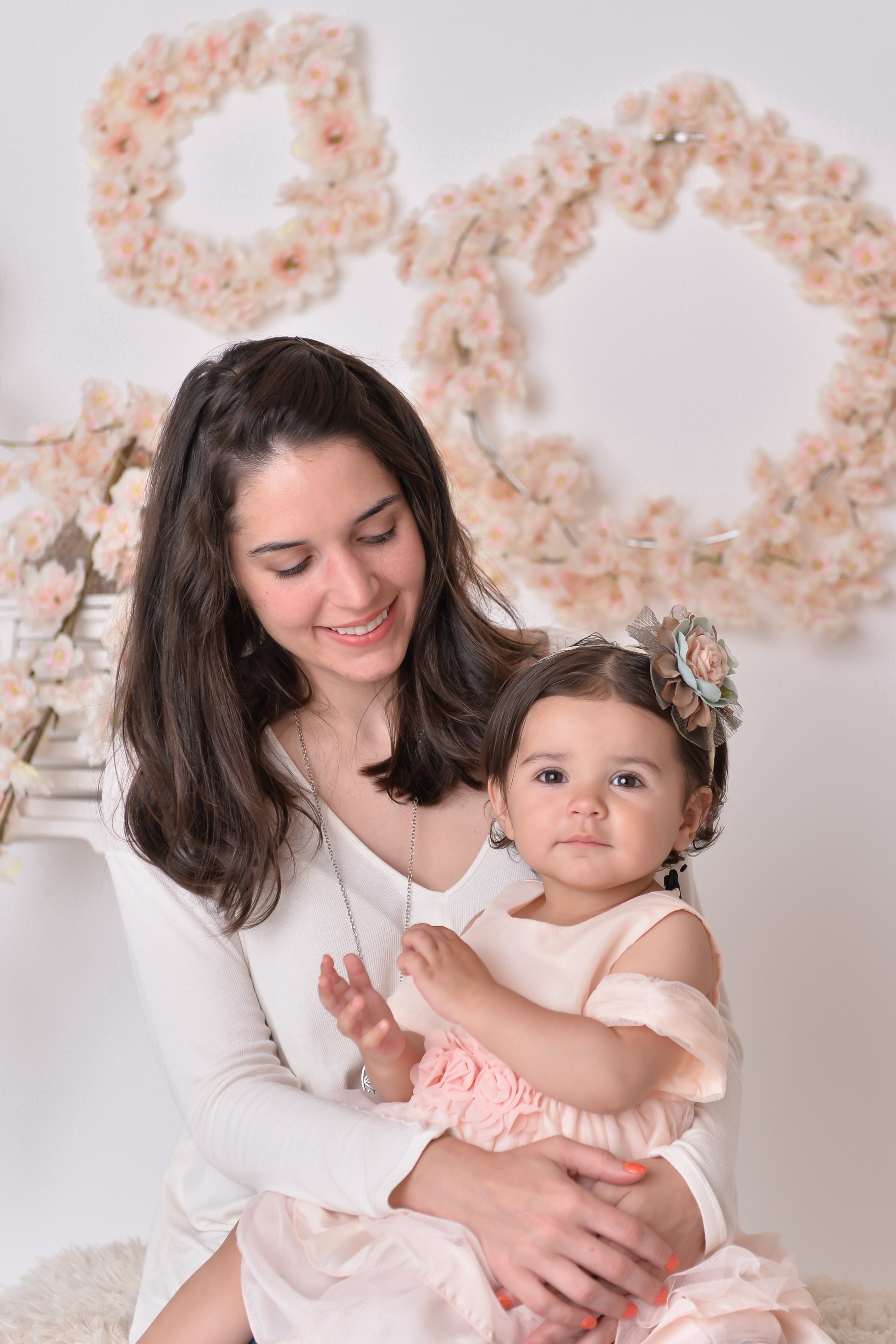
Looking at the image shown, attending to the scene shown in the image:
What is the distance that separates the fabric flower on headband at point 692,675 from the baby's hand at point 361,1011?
1.46 feet

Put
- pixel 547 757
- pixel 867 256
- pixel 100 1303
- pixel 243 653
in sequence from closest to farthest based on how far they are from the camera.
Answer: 1. pixel 547 757
2. pixel 243 653
3. pixel 100 1303
4. pixel 867 256

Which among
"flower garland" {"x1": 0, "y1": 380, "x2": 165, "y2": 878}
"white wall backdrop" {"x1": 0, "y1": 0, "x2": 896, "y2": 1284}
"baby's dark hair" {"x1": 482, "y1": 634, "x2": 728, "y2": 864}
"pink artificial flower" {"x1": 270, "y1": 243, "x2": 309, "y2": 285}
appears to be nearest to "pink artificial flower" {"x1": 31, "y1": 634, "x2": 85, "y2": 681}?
"flower garland" {"x1": 0, "y1": 380, "x2": 165, "y2": 878}

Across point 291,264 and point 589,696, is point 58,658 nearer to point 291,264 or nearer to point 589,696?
point 291,264

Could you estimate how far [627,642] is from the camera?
8.49ft

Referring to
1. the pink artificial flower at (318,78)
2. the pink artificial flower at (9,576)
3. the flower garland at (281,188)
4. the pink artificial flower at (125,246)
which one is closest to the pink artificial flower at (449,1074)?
the pink artificial flower at (9,576)

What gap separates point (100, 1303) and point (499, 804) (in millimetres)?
1372

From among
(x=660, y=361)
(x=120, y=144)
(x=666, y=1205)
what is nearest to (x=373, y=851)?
(x=666, y=1205)

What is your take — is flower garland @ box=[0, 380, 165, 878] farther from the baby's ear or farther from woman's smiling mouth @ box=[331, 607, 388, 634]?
the baby's ear

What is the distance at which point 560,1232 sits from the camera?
3.81 ft

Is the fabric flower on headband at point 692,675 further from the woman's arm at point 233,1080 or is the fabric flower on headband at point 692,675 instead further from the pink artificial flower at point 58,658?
the pink artificial flower at point 58,658

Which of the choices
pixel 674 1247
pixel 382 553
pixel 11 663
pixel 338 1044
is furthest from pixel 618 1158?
pixel 11 663

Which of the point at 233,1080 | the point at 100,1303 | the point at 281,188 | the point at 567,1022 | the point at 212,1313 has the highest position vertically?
the point at 281,188

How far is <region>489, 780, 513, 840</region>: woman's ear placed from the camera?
1482 millimetres

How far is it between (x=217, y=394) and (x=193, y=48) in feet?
5.16
